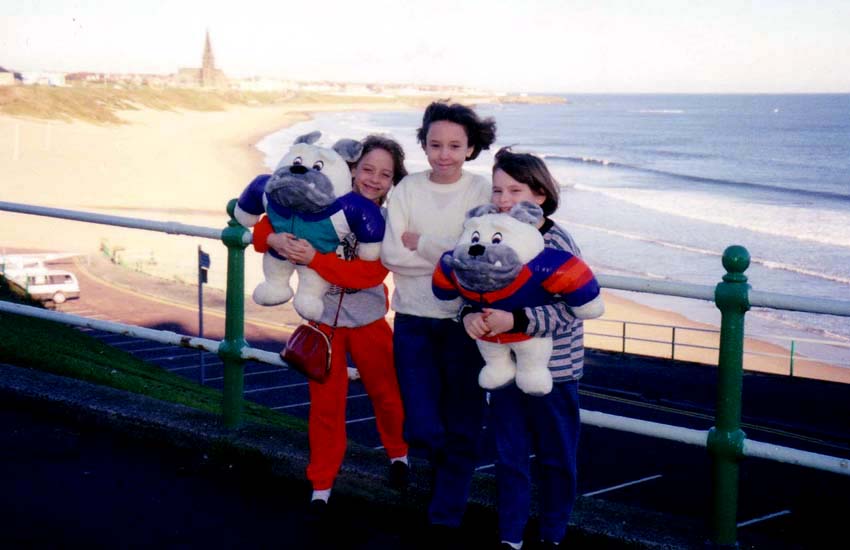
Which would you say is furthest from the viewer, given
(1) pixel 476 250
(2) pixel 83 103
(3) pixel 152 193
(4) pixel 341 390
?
(2) pixel 83 103

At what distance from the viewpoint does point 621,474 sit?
36.6 ft

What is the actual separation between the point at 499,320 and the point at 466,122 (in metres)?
0.80

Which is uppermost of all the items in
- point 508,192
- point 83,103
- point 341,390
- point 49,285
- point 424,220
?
point 83,103

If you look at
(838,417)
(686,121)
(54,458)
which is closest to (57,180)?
(838,417)

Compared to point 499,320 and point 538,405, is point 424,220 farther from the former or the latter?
point 538,405

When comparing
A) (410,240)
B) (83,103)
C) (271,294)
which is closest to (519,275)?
(410,240)

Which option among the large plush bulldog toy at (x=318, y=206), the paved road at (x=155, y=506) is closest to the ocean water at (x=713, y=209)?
the large plush bulldog toy at (x=318, y=206)

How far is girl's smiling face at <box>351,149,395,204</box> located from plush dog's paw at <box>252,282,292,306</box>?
54 cm

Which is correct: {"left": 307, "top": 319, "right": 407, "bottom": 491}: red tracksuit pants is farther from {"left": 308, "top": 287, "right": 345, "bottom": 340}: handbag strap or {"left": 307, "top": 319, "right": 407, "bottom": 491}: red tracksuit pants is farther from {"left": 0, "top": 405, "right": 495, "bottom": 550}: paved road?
{"left": 0, "top": 405, "right": 495, "bottom": 550}: paved road

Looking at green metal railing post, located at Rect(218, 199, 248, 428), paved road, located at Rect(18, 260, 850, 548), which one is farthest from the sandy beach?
green metal railing post, located at Rect(218, 199, 248, 428)

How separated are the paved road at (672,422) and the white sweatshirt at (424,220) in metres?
4.18

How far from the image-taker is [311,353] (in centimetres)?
402

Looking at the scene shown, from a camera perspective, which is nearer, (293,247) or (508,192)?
(508,192)

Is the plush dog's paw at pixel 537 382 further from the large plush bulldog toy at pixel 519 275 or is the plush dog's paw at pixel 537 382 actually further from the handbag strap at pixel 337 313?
the handbag strap at pixel 337 313
